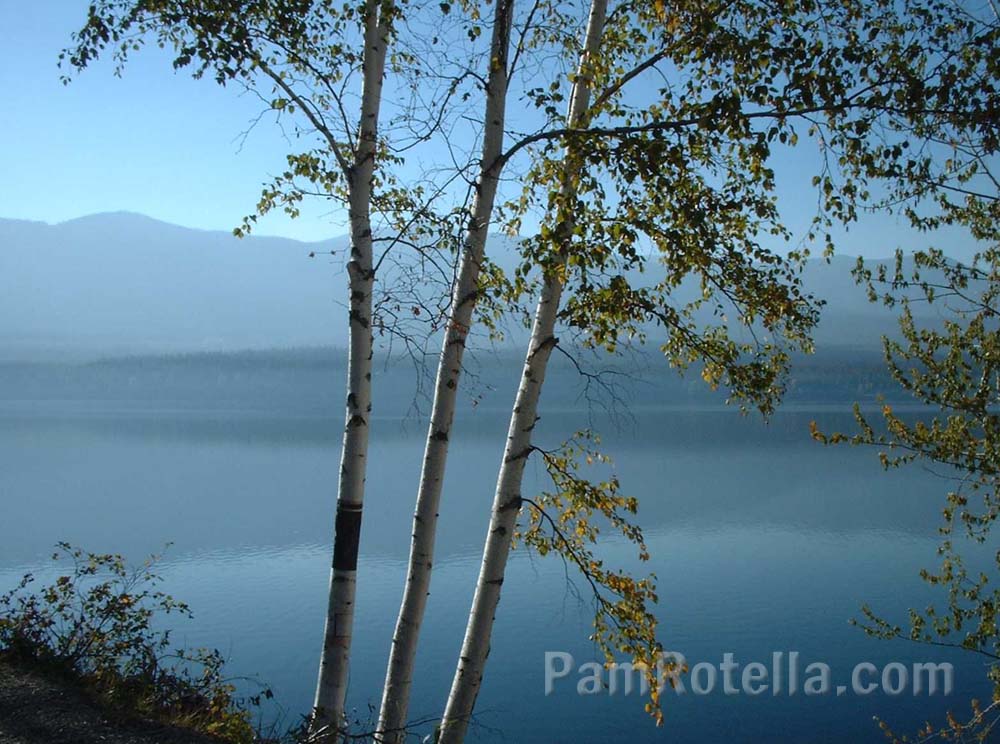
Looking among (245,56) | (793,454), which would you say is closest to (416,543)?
(245,56)

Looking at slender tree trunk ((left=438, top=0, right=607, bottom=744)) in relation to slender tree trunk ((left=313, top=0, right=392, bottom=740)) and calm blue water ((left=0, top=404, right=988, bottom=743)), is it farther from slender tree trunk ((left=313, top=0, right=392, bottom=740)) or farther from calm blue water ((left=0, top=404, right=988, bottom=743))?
calm blue water ((left=0, top=404, right=988, bottom=743))

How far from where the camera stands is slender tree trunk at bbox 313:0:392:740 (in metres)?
5.76

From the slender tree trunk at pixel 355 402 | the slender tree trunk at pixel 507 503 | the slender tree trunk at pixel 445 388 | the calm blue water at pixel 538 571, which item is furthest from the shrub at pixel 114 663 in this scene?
the calm blue water at pixel 538 571

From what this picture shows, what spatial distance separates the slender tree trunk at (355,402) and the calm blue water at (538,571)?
17.2 feet

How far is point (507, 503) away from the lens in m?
6.64

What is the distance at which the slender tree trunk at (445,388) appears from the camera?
6.23 m

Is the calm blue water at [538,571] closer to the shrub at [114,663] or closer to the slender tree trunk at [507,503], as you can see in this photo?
the shrub at [114,663]

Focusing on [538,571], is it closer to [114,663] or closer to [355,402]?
[114,663]

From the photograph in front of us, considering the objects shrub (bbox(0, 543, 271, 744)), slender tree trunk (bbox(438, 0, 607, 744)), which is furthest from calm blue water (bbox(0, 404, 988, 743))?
slender tree trunk (bbox(438, 0, 607, 744))

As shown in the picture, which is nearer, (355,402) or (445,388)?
(355,402)

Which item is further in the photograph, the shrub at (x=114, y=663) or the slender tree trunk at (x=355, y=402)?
the shrub at (x=114, y=663)

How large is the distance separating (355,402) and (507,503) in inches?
Result: 60.7

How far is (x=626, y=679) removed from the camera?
16.1 m

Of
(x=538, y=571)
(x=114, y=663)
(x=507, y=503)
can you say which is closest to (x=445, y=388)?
(x=507, y=503)
